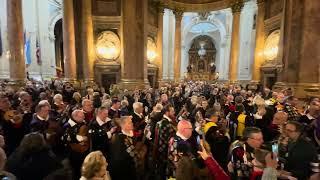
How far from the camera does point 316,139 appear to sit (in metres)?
4.02

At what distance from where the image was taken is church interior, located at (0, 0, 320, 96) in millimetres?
10914

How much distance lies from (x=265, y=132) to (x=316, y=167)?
1918mm

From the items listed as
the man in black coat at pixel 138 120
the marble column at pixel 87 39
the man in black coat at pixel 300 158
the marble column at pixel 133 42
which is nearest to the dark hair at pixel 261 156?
the man in black coat at pixel 300 158

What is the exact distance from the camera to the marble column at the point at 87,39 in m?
14.4

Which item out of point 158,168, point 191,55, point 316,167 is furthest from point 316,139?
point 191,55

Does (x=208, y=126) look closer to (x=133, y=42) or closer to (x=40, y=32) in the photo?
(x=133, y=42)

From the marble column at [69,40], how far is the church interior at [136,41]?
0.18 feet

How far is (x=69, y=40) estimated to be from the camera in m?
13.6

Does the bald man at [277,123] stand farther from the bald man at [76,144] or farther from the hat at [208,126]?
the bald man at [76,144]

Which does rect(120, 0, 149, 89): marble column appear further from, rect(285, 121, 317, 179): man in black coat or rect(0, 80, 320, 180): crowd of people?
rect(285, 121, 317, 179): man in black coat

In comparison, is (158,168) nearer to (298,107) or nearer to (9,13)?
(298,107)

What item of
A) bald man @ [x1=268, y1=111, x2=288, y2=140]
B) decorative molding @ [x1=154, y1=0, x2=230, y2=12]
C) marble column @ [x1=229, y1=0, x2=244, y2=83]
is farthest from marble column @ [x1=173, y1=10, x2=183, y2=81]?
bald man @ [x1=268, y1=111, x2=288, y2=140]

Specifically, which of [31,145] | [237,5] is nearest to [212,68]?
[237,5]

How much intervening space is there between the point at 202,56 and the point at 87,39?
2367cm
